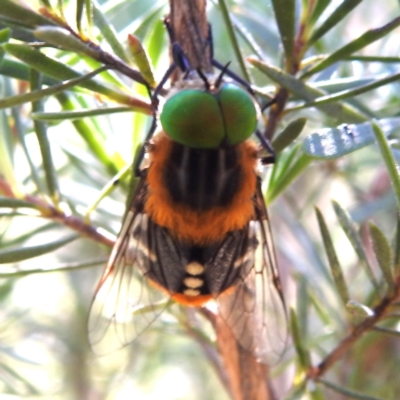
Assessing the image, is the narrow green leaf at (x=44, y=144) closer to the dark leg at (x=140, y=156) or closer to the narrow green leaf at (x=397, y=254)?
the dark leg at (x=140, y=156)

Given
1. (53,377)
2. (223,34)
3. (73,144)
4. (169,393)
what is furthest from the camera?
(169,393)

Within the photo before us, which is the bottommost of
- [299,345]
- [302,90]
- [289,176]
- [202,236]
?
[299,345]

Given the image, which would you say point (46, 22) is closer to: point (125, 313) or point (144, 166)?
point (144, 166)

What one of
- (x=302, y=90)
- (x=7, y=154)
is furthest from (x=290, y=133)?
(x=7, y=154)

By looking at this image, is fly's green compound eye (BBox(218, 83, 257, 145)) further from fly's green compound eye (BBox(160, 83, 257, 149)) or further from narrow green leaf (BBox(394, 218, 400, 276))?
narrow green leaf (BBox(394, 218, 400, 276))

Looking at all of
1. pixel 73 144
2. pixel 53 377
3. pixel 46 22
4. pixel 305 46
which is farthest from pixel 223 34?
pixel 53 377

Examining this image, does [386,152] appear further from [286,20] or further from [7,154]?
[7,154]
